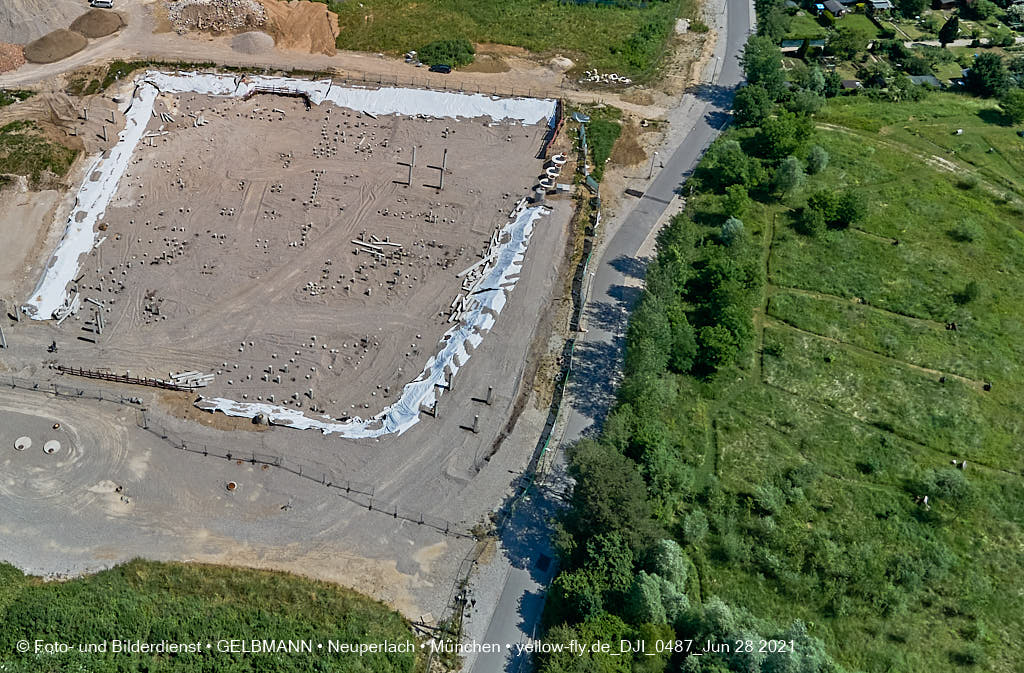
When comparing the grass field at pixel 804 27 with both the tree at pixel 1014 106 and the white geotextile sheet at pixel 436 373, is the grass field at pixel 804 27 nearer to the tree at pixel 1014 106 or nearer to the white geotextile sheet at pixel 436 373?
the tree at pixel 1014 106

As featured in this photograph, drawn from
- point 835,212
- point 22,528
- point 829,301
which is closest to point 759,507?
point 829,301

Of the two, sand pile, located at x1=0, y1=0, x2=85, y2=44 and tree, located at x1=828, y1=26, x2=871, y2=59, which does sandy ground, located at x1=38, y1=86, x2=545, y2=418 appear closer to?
sand pile, located at x1=0, y1=0, x2=85, y2=44

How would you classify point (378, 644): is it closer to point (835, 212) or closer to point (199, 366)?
point (199, 366)

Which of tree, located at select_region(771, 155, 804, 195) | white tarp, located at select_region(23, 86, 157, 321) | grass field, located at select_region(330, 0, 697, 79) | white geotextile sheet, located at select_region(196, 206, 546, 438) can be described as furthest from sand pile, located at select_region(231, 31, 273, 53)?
tree, located at select_region(771, 155, 804, 195)

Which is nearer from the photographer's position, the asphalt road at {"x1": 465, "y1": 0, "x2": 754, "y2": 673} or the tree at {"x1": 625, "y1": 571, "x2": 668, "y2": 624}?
the tree at {"x1": 625, "y1": 571, "x2": 668, "y2": 624}

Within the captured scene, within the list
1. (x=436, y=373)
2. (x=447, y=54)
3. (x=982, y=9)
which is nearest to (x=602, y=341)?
(x=436, y=373)

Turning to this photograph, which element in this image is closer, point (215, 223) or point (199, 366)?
point (199, 366)
